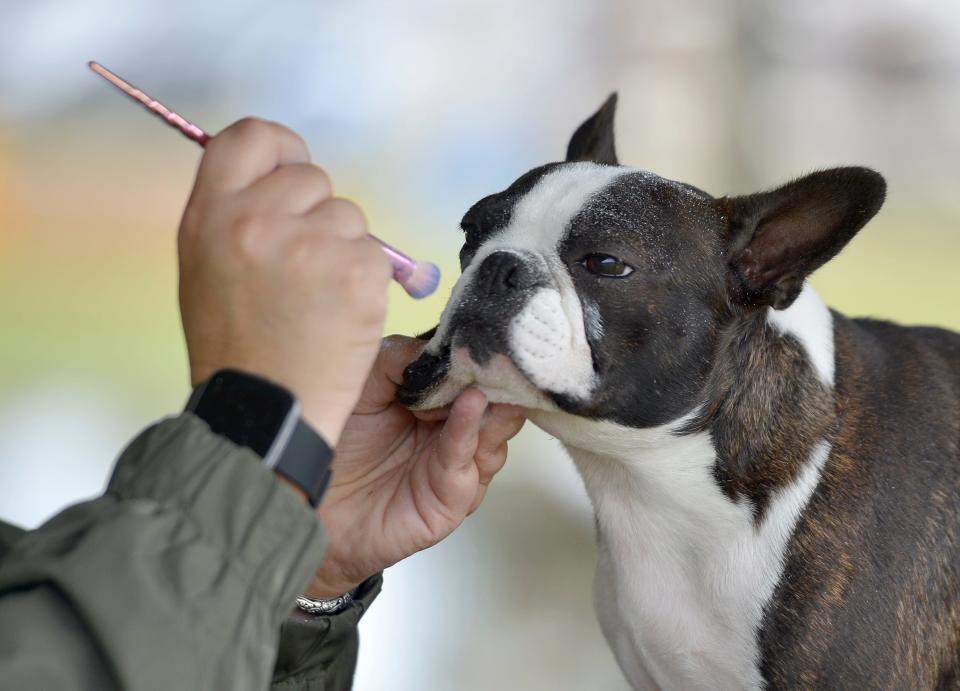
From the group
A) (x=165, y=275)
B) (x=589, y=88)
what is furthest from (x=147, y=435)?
(x=589, y=88)

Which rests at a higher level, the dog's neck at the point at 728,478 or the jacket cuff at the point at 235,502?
the jacket cuff at the point at 235,502

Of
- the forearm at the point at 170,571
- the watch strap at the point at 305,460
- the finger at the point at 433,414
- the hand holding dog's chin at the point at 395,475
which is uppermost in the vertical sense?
the watch strap at the point at 305,460

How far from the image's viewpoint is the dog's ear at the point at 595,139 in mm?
1576

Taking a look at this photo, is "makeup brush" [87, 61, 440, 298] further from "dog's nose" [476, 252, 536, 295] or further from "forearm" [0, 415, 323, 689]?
"forearm" [0, 415, 323, 689]

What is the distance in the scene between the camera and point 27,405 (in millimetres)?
3082

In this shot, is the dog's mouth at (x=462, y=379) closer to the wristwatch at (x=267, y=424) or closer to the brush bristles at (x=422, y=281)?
the brush bristles at (x=422, y=281)

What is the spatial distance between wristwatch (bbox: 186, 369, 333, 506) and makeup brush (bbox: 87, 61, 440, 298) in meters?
0.22

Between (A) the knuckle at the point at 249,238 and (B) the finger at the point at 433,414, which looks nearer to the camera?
(A) the knuckle at the point at 249,238

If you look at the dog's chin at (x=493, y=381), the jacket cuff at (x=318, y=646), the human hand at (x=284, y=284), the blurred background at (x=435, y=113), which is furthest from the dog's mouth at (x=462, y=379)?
the blurred background at (x=435, y=113)

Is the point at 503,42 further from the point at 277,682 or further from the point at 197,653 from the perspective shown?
the point at 197,653

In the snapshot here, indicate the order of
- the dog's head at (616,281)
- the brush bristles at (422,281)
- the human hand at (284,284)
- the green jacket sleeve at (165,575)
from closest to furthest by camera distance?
the green jacket sleeve at (165,575), the human hand at (284,284), the brush bristles at (422,281), the dog's head at (616,281)

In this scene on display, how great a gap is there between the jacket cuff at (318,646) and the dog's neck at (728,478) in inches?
12.7

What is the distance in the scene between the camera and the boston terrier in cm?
120

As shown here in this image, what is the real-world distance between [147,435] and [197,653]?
15 cm
